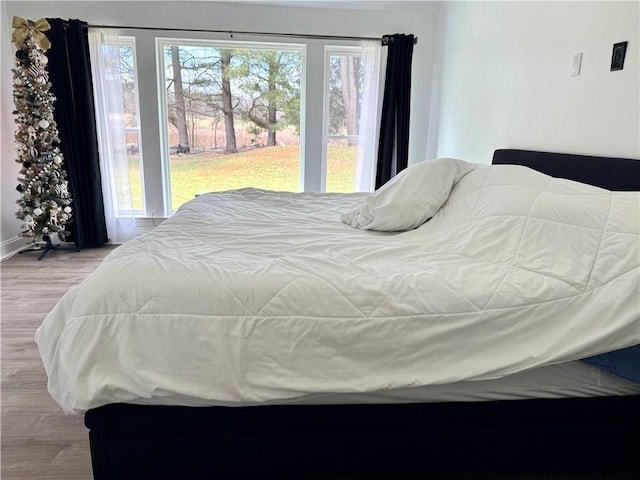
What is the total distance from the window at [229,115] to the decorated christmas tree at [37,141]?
0.97 m

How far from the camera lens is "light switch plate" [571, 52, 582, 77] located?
2.17 m

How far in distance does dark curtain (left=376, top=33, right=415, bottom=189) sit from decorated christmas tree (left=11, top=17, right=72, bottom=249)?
9.85ft

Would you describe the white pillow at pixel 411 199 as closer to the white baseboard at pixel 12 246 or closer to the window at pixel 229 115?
the window at pixel 229 115

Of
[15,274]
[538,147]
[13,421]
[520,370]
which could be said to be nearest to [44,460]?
[13,421]

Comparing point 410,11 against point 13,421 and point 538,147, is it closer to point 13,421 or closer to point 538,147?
point 538,147

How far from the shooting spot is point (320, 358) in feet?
3.88

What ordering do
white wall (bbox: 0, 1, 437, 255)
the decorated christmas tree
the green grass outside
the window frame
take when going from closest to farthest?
the decorated christmas tree, white wall (bbox: 0, 1, 437, 255), the window frame, the green grass outside

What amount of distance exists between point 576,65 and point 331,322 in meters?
1.99

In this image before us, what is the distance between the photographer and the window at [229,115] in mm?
4242

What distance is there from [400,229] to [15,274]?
3.19m

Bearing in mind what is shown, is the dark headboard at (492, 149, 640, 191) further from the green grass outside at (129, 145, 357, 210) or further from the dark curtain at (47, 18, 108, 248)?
the dark curtain at (47, 18, 108, 248)

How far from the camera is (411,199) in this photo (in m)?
1.99

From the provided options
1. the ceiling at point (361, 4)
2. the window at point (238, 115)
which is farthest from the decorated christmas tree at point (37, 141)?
the ceiling at point (361, 4)

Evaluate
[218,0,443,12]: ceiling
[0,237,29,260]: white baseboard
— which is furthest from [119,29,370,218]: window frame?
[0,237,29,260]: white baseboard
